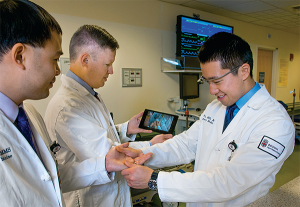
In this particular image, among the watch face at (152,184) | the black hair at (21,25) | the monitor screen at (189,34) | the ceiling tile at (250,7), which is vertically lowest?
the watch face at (152,184)

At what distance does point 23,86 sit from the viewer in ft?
2.36

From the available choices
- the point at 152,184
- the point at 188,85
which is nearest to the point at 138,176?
the point at 152,184

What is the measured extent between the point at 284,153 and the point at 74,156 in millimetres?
1203

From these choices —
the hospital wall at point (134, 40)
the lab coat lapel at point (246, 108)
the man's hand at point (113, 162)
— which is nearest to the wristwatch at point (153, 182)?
the man's hand at point (113, 162)

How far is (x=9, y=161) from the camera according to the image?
66cm

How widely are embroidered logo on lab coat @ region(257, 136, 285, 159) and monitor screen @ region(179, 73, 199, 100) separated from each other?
2676 mm

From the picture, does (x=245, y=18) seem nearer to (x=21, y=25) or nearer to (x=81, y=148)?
(x=81, y=148)

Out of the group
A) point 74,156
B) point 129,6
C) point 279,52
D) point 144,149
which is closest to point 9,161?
point 74,156

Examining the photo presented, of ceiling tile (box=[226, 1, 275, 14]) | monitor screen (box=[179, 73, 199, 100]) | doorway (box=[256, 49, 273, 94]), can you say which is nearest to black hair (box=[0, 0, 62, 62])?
monitor screen (box=[179, 73, 199, 100])

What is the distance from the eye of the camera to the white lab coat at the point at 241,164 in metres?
0.97

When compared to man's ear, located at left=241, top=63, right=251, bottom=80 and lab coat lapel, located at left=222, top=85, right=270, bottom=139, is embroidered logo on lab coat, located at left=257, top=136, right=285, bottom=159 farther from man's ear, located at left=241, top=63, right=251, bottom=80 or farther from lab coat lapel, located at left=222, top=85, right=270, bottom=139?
man's ear, located at left=241, top=63, right=251, bottom=80

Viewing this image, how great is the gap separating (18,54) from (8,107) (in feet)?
0.65

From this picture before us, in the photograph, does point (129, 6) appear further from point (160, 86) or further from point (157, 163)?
point (157, 163)

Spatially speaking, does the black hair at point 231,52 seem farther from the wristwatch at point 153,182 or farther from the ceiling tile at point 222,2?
the ceiling tile at point 222,2
